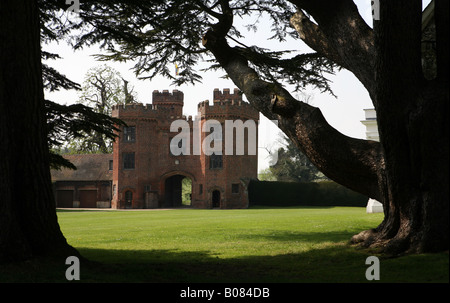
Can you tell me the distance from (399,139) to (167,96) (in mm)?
42213

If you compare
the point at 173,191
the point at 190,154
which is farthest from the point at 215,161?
the point at 173,191

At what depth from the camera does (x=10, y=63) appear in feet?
22.6

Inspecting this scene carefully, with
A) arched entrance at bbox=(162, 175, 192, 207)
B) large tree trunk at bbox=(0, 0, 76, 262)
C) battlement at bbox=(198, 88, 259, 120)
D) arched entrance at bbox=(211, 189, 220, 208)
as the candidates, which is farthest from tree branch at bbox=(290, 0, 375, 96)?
arched entrance at bbox=(162, 175, 192, 207)

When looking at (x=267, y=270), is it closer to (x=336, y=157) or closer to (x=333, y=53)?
(x=336, y=157)

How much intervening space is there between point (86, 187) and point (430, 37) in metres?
40.7

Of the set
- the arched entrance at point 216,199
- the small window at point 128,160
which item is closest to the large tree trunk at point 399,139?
the arched entrance at point 216,199

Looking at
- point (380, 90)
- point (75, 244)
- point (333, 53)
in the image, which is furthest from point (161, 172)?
point (380, 90)

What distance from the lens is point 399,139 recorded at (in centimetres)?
688

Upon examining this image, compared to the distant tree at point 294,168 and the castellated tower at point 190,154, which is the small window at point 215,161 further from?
the distant tree at point 294,168

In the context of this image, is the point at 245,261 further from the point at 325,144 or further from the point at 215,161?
the point at 215,161

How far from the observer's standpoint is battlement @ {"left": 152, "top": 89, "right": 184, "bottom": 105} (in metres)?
47.9

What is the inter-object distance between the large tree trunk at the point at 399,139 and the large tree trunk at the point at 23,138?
4319mm

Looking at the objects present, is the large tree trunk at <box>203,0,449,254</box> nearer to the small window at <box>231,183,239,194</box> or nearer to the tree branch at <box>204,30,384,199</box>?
the tree branch at <box>204,30,384,199</box>

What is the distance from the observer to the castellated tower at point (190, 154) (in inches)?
1630
